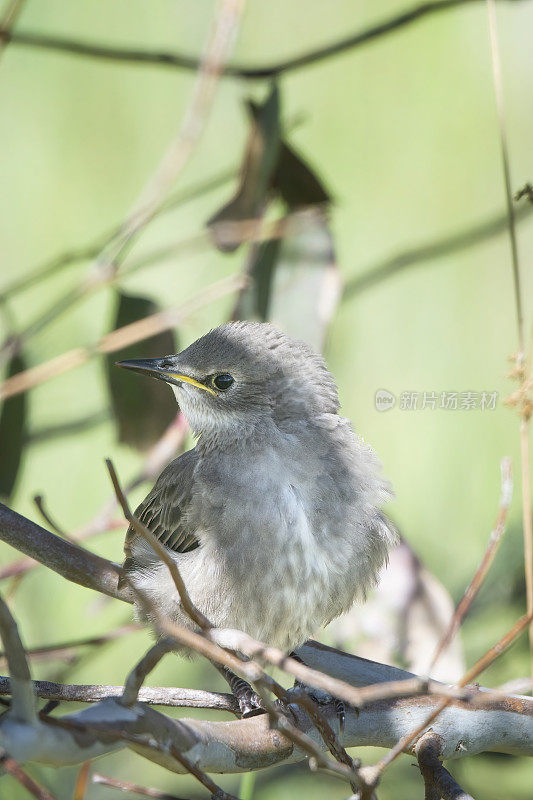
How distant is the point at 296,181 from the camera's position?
3289 mm

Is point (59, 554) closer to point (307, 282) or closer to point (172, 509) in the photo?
point (172, 509)

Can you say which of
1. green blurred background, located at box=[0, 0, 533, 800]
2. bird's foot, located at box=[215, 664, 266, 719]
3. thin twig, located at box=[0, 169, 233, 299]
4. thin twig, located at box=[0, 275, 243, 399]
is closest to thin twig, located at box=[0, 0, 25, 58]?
green blurred background, located at box=[0, 0, 533, 800]

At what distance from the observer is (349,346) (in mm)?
3293

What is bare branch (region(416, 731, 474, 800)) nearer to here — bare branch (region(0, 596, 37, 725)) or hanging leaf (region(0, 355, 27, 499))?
bare branch (region(0, 596, 37, 725))

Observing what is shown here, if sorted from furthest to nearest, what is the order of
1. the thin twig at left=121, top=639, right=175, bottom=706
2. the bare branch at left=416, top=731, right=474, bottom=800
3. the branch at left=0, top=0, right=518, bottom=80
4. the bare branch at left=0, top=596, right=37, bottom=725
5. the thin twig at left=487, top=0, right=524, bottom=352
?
the branch at left=0, top=0, right=518, bottom=80 → the thin twig at left=487, top=0, right=524, bottom=352 → the bare branch at left=416, top=731, right=474, bottom=800 → the thin twig at left=121, top=639, right=175, bottom=706 → the bare branch at left=0, top=596, right=37, bottom=725

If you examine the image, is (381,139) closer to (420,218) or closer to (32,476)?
(420,218)

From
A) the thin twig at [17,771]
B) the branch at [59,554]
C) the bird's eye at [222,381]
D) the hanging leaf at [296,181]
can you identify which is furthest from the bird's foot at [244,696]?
the hanging leaf at [296,181]

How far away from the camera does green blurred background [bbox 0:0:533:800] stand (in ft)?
10.6

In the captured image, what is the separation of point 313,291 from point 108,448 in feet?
3.13

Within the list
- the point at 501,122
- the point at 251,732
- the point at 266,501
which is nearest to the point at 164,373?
the point at 266,501

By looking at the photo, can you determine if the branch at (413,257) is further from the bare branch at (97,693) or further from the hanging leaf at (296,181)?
the bare branch at (97,693)

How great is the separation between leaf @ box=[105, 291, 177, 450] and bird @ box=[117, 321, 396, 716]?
88 centimetres

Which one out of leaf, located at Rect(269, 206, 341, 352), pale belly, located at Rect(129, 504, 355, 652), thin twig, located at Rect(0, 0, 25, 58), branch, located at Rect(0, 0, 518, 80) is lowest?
pale belly, located at Rect(129, 504, 355, 652)

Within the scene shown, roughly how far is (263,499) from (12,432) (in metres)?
1.51
